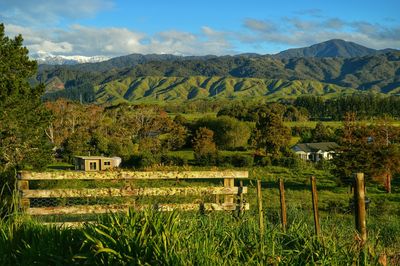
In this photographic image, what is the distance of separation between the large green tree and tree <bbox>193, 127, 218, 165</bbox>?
82.0ft

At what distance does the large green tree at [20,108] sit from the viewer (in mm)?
33156

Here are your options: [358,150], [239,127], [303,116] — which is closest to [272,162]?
[239,127]

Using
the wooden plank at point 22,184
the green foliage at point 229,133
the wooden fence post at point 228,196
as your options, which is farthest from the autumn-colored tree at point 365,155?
the green foliage at point 229,133

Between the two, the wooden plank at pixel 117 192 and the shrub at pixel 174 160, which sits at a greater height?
the wooden plank at pixel 117 192

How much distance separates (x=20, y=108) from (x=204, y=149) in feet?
107

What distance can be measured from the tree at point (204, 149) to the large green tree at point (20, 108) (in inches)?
984

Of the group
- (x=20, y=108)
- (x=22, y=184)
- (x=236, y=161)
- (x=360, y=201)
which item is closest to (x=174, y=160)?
(x=236, y=161)

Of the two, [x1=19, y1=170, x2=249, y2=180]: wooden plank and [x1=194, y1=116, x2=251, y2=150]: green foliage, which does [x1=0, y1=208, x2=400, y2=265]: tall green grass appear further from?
[x1=194, y1=116, x2=251, y2=150]: green foliage

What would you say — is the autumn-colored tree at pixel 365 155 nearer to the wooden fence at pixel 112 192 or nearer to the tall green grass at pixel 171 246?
the wooden fence at pixel 112 192

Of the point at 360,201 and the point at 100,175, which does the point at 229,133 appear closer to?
the point at 100,175

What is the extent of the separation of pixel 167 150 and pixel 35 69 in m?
35.4

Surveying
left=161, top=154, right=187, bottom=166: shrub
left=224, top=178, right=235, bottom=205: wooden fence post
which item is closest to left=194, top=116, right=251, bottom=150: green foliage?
left=161, top=154, right=187, bottom=166: shrub

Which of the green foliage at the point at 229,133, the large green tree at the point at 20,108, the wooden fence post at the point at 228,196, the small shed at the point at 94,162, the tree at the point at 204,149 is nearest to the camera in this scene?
the wooden fence post at the point at 228,196

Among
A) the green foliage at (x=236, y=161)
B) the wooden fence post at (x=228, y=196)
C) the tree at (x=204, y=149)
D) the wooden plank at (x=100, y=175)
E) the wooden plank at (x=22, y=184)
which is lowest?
the green foliage at (x=236, y=161)
